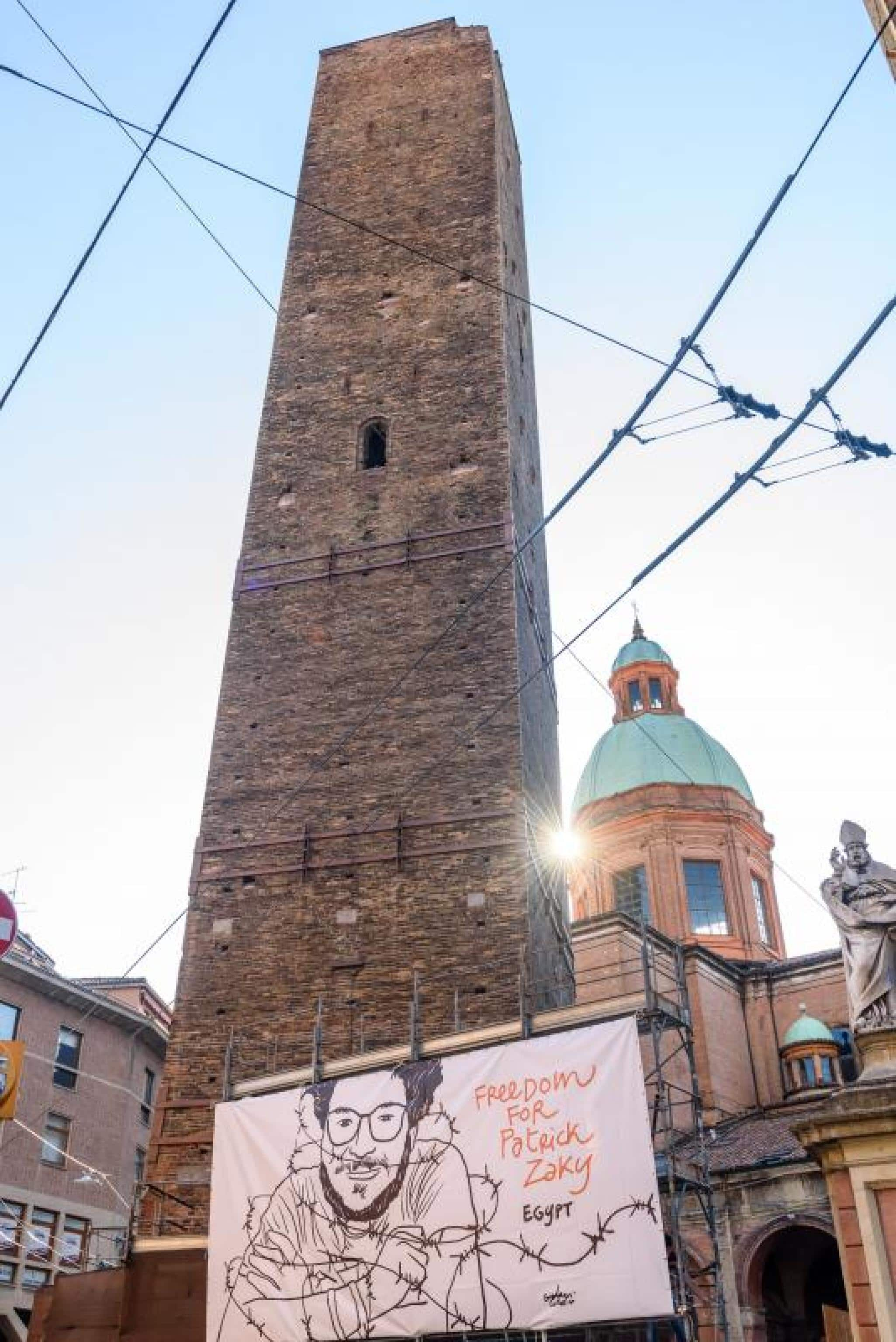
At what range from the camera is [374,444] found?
728 inches

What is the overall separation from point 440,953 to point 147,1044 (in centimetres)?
1709

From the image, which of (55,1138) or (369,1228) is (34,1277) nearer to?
(55,1138)

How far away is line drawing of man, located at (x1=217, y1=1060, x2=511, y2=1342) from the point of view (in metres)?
10.4

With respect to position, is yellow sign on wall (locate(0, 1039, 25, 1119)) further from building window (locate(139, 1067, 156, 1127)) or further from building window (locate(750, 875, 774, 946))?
building window (locate(750, 875, 774, 946))

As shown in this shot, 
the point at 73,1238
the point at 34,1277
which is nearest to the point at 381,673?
the point at 73,1238

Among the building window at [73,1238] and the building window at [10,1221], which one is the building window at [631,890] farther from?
the building window at [10,1221]

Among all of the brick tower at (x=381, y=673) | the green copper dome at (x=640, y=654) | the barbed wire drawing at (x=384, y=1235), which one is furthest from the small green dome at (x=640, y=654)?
the barbed wire drawing at (x=384, y=1235)

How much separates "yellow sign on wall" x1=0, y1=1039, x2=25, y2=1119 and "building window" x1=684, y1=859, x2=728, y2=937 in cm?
2383

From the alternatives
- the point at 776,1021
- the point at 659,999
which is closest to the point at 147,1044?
the point at 776,1021

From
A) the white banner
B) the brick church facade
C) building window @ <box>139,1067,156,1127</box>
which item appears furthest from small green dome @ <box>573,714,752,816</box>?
the white banner

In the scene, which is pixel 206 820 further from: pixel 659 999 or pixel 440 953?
pixel 659 999

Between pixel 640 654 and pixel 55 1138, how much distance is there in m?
Result: 22.8

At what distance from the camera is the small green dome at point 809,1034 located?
2691 centimetres

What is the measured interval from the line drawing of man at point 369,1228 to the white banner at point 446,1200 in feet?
0.04
